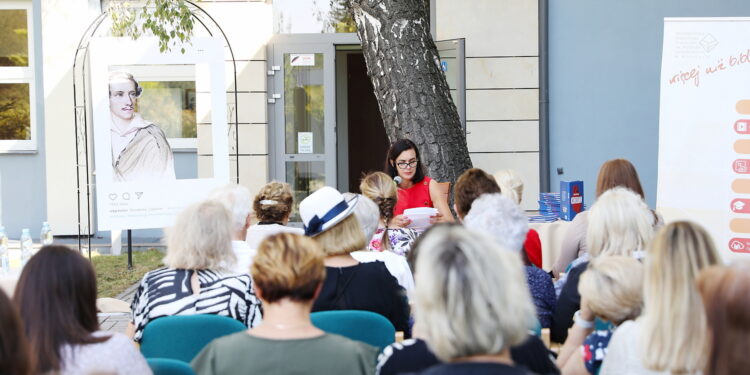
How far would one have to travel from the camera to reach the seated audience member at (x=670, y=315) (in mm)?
2172

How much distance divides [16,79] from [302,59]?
3.51 m

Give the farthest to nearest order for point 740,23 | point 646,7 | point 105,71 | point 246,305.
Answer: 1. point 646,7
2. point 105,71
3. point 740,23
4. point 246,305

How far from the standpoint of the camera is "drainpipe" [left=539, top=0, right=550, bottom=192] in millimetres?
9016

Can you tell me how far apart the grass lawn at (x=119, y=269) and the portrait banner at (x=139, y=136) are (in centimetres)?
56

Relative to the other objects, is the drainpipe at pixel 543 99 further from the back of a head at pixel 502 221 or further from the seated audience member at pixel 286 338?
the seated audience member at pixel 286 338

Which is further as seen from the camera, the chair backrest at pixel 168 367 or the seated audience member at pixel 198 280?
the seated audience member at pixel 198 280

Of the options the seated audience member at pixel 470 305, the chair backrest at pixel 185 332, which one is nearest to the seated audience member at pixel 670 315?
the seated audience member at pixel 470 305

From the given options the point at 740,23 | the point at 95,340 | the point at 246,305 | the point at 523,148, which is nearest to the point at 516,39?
the point at 523,148

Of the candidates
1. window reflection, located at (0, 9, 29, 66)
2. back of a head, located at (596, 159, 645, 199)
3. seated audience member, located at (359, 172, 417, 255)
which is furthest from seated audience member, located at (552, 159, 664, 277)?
window reflection, located at (0, 9, 29, 66)

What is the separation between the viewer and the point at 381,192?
484 centimetres

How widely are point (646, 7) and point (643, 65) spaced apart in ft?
2.01

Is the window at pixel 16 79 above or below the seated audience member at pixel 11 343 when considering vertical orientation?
above

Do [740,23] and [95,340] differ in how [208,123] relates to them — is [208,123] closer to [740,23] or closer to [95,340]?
[740,23]

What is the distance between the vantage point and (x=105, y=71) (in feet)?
23.0
